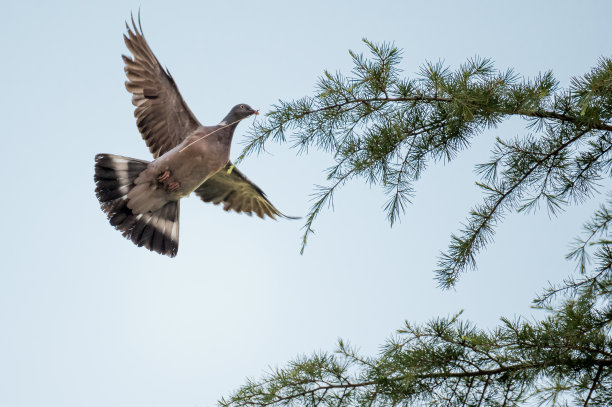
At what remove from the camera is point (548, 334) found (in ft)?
7.54

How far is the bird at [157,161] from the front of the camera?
392 centimetres

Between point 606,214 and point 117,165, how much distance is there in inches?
112

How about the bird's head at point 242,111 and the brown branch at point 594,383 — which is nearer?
the brown branch at point 594,383

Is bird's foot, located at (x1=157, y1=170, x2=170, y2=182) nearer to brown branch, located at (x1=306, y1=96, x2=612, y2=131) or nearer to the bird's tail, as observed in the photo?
the bird's tail

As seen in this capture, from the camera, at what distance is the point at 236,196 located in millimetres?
4949

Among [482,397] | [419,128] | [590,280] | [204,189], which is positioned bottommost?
[482,397]

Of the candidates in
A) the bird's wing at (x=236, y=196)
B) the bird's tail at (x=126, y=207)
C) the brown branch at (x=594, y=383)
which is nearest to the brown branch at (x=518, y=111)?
the brown branch at (x=594, y=383)

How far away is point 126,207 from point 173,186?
0.35 metres

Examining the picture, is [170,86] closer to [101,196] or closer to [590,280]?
[101,196]

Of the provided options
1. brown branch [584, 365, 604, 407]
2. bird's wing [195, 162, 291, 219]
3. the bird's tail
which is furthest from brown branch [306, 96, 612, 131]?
bird's wing [195, 162, 291, 219]

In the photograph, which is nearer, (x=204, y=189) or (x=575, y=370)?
(x=575, y=370)

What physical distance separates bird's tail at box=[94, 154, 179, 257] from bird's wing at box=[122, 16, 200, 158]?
23cm

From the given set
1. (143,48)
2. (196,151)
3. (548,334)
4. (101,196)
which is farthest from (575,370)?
(143,48)

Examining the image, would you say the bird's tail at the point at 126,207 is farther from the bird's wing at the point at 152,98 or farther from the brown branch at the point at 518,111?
the brown branch at the point at 518,111
